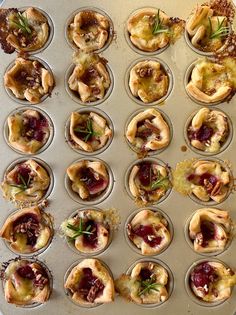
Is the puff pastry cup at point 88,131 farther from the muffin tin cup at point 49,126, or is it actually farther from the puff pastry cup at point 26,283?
the puff pastry cup at point 26,283

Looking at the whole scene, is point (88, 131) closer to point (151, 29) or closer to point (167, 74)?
point (167, 74)

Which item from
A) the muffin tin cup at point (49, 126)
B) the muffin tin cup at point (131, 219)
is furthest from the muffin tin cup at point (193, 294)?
the muffin tin cup at point (49, 126)

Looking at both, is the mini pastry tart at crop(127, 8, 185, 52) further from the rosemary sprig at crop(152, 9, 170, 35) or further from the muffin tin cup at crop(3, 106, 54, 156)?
the muffin tin cup at crop(3, 106, 54, 156)

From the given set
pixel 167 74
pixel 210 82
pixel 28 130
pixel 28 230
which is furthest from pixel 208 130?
pixel 28 230

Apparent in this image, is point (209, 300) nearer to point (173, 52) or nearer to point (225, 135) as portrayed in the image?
point (225, 135)

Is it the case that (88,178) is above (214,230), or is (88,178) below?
above

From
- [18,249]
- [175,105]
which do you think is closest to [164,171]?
[175,105]

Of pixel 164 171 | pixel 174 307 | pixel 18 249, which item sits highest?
pixel 164 171
